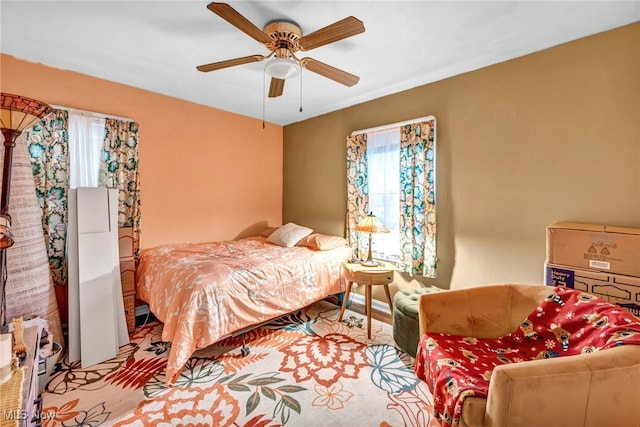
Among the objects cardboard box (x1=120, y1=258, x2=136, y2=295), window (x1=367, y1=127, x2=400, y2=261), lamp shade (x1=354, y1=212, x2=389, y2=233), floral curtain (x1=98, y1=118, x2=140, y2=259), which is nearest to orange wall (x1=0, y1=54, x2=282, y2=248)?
floral curtain (x1=98, y1=118, x2=140, y2=259)

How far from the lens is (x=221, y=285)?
2.15 meters

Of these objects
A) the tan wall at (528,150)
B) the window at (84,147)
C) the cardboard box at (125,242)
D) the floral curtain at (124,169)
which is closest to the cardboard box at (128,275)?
the cardboard box at (125,242)

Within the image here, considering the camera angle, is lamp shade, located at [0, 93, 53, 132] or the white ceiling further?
the white ceiling

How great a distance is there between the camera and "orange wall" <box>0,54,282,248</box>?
2650 millimetres

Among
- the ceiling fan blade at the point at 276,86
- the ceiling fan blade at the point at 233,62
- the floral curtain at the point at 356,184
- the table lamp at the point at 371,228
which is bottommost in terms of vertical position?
the table lamp at the point at 371,228

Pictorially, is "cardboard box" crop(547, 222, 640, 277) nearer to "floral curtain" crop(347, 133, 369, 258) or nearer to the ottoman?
the ottoman

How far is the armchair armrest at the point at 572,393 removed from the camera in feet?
3.50

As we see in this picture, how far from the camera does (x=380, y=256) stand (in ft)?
11.0

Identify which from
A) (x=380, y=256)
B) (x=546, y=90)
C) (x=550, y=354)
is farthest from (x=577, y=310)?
(x=380, y=256)

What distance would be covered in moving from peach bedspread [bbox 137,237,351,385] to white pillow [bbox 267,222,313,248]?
0.15 m

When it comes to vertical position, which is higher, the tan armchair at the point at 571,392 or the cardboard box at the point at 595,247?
the cardboard box at the point at 595,247

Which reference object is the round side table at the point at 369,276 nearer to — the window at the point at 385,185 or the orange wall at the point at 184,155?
the window at the point at 385,185

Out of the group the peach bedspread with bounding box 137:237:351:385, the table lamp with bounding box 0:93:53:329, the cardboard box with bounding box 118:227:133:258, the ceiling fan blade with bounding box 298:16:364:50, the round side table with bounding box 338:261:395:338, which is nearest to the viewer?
the table lamp with bounding box 0:93:53:329

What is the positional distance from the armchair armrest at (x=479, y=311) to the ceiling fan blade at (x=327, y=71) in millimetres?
1743
